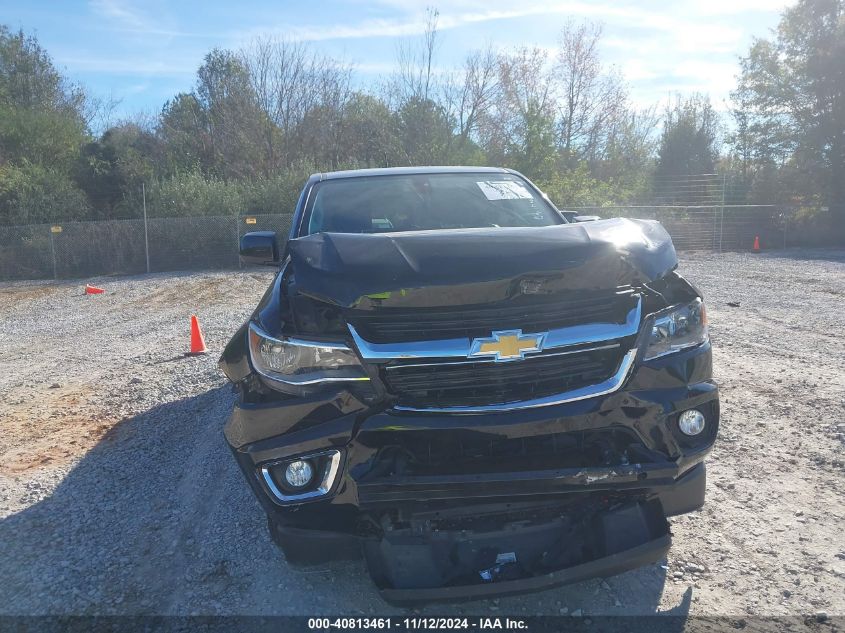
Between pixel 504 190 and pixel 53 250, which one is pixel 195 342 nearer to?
pixel 504 190

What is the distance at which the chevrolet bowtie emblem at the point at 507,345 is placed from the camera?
2.48 meters

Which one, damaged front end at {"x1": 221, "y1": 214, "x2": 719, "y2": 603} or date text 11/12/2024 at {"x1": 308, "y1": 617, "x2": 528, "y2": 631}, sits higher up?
damaged front end at {"x1": 221, "y1": 214, "x2": 719, "y2": 603}

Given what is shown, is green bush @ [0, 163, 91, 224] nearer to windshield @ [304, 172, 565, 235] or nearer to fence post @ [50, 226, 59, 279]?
fence post @ [50, 226, 59, 279]

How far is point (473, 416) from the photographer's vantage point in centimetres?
246

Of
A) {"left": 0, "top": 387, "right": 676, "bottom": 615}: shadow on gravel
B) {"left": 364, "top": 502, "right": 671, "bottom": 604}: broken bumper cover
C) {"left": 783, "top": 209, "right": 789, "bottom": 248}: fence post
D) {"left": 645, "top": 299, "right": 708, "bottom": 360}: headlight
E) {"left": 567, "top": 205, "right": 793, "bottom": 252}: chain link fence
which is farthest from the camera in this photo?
{"left": 783, "top": 209, "right": 789, "bottom": 248}: fence post

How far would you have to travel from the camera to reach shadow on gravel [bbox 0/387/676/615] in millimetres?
2879

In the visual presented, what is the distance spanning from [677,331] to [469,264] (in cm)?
89

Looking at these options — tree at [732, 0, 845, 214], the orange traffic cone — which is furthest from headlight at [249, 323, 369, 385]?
tree at [732, 0, 845, 214]

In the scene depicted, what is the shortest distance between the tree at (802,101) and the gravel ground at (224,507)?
24.2 meters

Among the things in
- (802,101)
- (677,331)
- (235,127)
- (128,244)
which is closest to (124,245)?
(128,244)

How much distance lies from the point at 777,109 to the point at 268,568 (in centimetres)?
3293

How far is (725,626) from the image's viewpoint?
266 centimetres

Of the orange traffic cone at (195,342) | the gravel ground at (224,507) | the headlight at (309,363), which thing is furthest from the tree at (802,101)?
the headlight at (309,363)

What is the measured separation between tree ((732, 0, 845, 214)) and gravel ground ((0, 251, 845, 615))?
24186 millimetres
